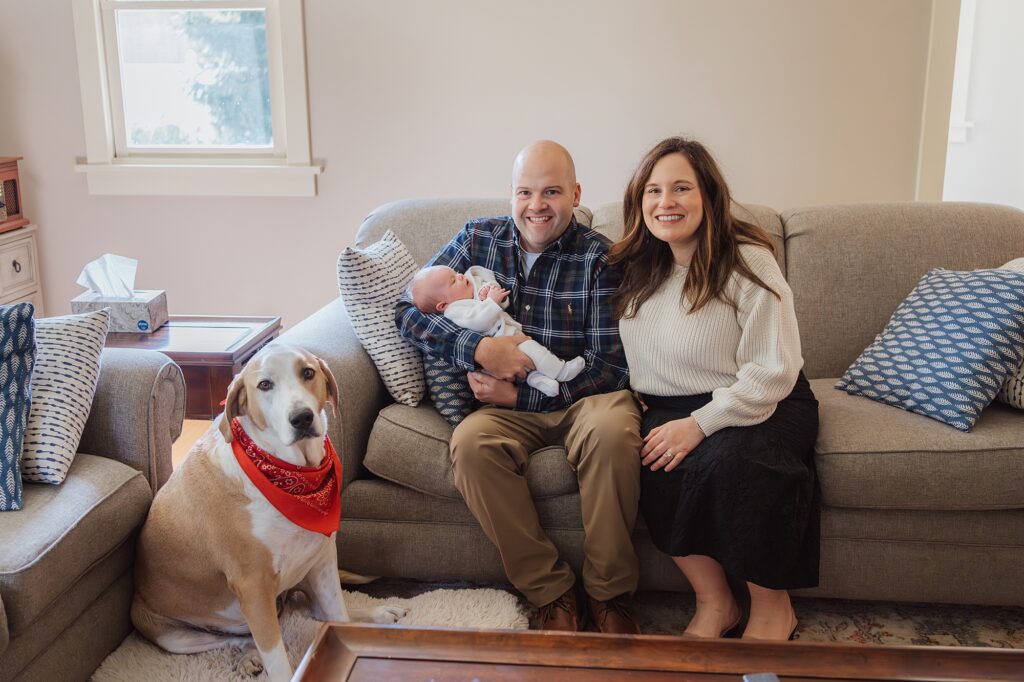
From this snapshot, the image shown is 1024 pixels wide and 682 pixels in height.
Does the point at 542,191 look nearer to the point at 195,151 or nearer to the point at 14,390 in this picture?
the point at 14,390

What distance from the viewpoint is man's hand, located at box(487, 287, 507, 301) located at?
216 centimetres

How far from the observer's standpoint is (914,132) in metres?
3.29

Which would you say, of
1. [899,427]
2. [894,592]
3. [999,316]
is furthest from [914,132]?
[894,592]

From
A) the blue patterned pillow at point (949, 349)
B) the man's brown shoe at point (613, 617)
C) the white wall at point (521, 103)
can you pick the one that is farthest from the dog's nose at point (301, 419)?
the white wall at point (521, 103)

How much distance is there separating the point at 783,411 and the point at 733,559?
0.36m

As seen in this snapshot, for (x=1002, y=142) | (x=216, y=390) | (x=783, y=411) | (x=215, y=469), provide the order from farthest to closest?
(x=1002, y=142) < (x=216, y=390) < (x=783, y=411) < (x=215, y=469)

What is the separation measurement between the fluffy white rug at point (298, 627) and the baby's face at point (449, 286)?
71cm

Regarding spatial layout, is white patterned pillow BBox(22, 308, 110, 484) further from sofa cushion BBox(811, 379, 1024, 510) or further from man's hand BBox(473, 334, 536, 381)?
sofa cushion BBox(811, 379, 1024, 510)

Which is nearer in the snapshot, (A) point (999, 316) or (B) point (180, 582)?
(B) point (180, 582)

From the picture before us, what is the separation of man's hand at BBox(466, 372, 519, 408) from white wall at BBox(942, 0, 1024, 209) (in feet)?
12.8

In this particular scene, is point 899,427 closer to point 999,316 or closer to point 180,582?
point 999,316

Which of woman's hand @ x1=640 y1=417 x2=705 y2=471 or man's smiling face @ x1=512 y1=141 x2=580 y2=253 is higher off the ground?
man's smiling face @ x1=512 y1=141 x2=580 y2=253

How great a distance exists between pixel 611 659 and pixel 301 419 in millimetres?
701

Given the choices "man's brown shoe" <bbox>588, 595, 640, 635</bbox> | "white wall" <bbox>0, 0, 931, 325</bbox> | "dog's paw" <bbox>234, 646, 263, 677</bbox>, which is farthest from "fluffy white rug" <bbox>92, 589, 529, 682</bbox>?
A: "white wall" <bbox>0, 0, 931, 325</bbox>
